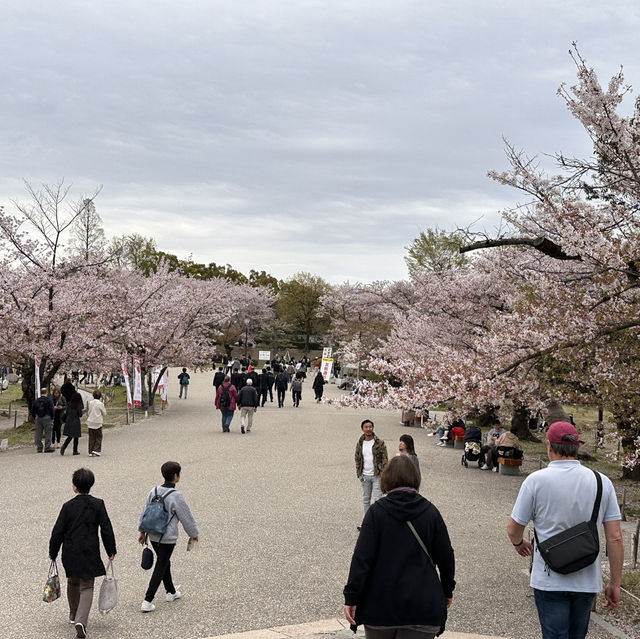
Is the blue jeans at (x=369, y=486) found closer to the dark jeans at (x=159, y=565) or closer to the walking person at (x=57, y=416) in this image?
the dark jeans at (x=159, y=565)

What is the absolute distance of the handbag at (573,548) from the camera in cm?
402

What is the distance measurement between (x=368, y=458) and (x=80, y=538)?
15.3 feet

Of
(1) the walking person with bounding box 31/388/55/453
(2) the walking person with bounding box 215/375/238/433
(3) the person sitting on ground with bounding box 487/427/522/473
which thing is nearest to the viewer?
(3) the person sitting on ground with bounding box 487/427/522/473

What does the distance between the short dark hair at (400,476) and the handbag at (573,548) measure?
0.83 meters

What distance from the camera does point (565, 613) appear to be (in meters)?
4.05

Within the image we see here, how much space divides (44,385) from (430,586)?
72.4 ft

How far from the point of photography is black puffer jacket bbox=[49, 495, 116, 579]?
6188 millimetres

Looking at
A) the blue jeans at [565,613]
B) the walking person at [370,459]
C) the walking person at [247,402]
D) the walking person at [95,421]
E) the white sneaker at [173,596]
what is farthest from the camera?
the walking person at [247,402]

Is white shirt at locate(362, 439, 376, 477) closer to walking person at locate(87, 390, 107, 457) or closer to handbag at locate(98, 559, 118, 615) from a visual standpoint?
handbag at locate(98, 559, 118, 615)

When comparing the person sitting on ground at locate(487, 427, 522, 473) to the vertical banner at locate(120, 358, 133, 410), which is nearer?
the person sitting on ground at locate(487, 427, 522, 473)

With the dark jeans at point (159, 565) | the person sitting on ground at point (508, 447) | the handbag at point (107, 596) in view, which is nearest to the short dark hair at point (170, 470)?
the dark jeans at point (159, 565)

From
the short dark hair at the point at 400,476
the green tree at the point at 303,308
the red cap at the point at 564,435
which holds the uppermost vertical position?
the green tree at the point at 303,308

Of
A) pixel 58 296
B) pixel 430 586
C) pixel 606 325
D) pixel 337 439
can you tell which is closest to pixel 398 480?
pixel 430 586

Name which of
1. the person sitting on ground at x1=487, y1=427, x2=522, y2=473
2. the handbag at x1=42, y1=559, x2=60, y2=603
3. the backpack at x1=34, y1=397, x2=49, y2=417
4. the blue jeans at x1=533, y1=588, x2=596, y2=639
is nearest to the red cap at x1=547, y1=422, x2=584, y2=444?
the blue jeans at x1=533, y1=588, x2=596, y2=639
